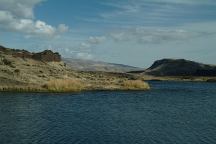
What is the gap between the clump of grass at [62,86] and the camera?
79.3 metres

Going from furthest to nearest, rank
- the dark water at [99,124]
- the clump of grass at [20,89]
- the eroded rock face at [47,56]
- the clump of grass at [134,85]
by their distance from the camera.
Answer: the eroded rock face at [47,56], the clump of grass at [134,85], the clump of grass at [20,89], the dark water at [99,124]

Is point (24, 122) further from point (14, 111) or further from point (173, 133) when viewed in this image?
point (173, 133)

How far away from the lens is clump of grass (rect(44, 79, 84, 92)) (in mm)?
79312

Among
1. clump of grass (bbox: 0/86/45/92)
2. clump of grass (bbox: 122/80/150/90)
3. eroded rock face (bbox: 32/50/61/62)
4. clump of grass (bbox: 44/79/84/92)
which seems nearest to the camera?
clump of grass (bbox: 0/86/45/92)

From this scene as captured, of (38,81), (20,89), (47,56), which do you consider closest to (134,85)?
(38,81)

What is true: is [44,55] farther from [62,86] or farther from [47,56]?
[62,86]

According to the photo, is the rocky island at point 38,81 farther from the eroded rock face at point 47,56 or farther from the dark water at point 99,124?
the dark water at point 99,124

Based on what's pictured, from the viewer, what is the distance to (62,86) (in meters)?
80.7

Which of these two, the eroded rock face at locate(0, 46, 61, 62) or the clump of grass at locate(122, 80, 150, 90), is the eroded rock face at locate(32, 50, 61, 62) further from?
the clump of grass at locate(122, 80, 150, 90)

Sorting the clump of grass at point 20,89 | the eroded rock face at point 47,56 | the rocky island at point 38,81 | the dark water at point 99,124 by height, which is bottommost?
the dark water at point 99,124

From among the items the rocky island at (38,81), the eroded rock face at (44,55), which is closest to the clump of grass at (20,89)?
the rocky island at (38,81)

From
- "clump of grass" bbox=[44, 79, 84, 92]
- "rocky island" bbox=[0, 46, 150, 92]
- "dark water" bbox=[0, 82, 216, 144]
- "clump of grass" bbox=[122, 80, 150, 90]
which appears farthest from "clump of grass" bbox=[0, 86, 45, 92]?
"clump of grass" bbox=[122, 80, 150, 90]

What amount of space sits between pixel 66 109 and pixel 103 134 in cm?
1919

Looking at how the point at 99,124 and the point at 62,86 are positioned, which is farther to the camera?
the point at 62,86
